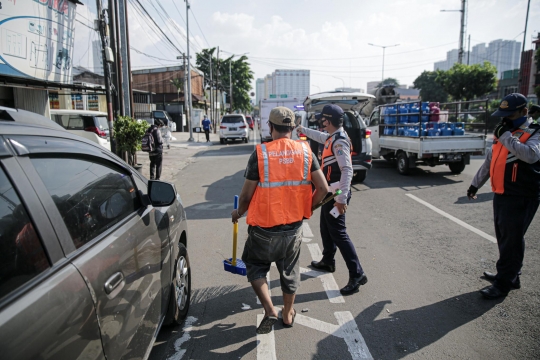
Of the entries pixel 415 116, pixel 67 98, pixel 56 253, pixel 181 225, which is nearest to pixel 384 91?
pixel 415 116

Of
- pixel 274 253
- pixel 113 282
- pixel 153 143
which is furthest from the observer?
pixel 153 143

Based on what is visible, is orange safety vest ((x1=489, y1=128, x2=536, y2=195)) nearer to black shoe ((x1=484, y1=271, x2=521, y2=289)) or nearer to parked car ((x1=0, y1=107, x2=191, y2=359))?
black shoe ((x1=484, y1=271, x2=521, y2=289))

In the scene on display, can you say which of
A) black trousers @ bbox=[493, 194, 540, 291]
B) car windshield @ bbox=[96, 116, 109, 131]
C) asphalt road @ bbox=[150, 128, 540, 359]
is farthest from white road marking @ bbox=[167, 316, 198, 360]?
car windshield @ bbox=[96, 116, 109, 131]

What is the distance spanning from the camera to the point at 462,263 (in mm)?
4516

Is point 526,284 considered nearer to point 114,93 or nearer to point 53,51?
point 114,93

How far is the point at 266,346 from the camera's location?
9.53 ft

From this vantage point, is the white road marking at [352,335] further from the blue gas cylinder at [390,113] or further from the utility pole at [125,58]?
the utility pole at [125,58]

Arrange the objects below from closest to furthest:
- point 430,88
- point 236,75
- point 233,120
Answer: point 233,120 < point 236,75 < point 430,88

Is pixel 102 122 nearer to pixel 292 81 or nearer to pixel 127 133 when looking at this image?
pixel 127 133

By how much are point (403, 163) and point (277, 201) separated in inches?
350

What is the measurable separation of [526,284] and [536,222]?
9.29 ft

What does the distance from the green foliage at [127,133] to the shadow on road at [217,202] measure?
2.71 metres

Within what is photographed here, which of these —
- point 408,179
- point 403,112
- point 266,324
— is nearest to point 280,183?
point 266,324

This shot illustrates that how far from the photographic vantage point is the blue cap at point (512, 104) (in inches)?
138
